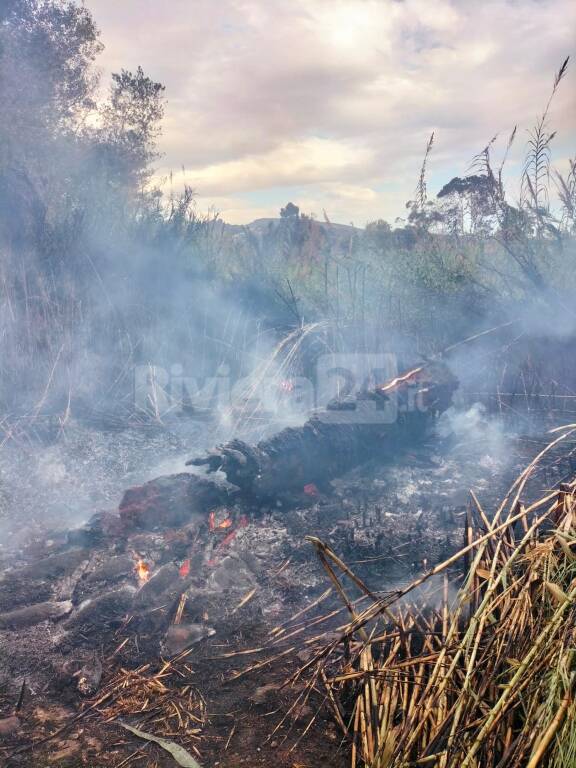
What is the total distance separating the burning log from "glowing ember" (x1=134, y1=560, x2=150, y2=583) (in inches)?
38.2

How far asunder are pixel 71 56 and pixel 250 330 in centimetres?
1266

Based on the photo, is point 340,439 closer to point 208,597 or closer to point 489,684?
point 208,597

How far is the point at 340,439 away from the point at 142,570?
7.58ft

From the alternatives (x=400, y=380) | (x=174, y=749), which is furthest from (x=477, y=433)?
(x=174, y=749)

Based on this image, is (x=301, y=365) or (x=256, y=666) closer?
(x=256, y=666)

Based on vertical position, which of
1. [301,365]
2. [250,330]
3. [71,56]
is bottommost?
[301,365]

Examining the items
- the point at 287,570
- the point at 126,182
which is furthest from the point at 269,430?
the point at 126,182

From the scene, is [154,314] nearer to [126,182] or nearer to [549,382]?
[549,382]

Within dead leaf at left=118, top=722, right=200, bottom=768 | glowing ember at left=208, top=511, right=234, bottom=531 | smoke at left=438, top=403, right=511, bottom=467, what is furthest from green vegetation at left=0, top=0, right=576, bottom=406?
dead leaf at left=118, top=722, right=200, bottom=768

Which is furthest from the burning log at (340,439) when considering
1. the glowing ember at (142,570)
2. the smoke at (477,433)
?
the glowing ember at (142,570)

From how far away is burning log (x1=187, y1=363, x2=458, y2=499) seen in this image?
4602mm

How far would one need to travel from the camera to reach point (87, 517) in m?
4.86

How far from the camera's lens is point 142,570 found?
3.79 m

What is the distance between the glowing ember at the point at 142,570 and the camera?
3.73m
